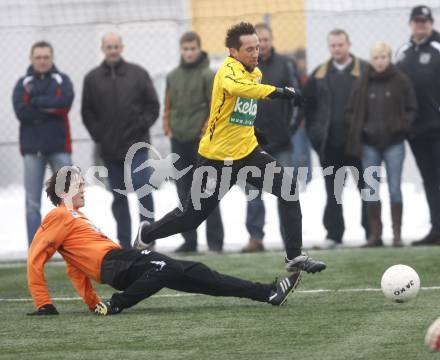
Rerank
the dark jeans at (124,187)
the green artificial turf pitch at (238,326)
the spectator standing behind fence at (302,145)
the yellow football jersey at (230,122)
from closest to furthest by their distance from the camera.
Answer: the green artificial turf pitch at (238,326) → the yellow football jersey at (230,122) → the dark jeans at (124,187) → the spectator standing behind fence at (302,145)

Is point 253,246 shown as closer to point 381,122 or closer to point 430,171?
point 381,122

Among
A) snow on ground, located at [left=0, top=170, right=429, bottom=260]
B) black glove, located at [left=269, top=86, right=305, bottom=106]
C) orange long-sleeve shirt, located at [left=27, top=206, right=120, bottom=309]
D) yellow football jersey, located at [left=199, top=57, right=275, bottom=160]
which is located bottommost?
snow on ground, located at [left=0, top=170, right=429, bottom=260]

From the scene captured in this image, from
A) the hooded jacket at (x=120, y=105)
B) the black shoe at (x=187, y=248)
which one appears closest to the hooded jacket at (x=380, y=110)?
the black shoe at (x=187, y=248)

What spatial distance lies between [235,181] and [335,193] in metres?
3.76

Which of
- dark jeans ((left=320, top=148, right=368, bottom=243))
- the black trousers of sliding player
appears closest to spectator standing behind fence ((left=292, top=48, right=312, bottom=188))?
dark jeans ((left=320, top=148, right=368, bottom=243))

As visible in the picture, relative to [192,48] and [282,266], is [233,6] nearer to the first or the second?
[192,48]

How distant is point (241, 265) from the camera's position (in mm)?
10812

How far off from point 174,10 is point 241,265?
17.0ft

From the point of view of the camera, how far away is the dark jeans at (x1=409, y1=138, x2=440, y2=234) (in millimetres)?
12125

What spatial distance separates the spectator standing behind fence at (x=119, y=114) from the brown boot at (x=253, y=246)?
3.43 ft

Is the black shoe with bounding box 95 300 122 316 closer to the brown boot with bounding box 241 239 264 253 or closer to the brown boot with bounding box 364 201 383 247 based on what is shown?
the brown boot with bounding box 241 239 264 253

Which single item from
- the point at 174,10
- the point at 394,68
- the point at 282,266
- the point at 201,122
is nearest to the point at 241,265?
the point at 282,266

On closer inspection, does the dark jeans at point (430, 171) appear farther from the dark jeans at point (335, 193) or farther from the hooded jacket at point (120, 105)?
the hooded jacket at point (120, 105)

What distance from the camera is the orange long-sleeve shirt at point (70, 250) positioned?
305 inches
